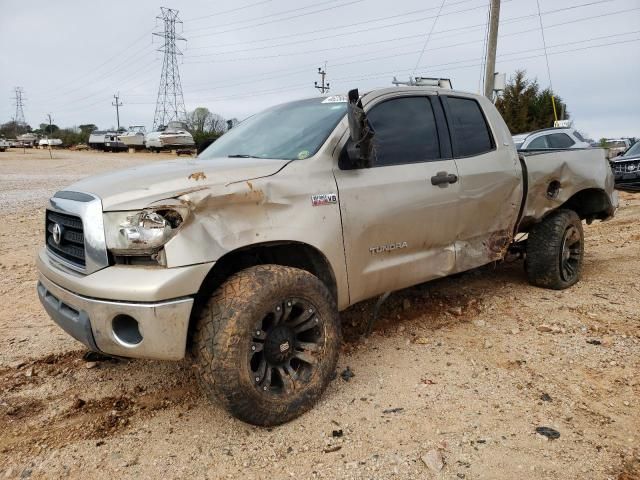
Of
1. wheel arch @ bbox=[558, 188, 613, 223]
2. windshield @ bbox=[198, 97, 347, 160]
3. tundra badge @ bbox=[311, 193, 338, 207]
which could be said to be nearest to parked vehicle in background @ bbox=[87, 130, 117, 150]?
windshield @ bbox=[198, 97, 347, 160]

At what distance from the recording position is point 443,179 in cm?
367

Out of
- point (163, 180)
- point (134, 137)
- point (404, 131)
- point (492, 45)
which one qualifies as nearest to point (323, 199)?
point (163, 180)

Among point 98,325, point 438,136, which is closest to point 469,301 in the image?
point 438,136

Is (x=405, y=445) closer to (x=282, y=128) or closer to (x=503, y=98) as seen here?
(x=282, y=128)

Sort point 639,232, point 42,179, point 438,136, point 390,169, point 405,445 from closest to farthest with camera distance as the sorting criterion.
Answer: point 405,445
point 390,169
point 438,136
point 639,232
point 42,179

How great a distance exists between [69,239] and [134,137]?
115 feet

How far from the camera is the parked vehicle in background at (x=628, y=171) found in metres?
12.2

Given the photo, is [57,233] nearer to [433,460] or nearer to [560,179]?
[433,460]

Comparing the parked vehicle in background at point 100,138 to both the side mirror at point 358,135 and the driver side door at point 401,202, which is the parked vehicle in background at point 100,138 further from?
the side mirror at point 358,135

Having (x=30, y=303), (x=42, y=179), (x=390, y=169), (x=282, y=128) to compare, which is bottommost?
(x=30, y=303)

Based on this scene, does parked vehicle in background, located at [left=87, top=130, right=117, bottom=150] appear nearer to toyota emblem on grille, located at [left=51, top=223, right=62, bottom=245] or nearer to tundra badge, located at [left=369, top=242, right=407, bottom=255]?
toyota emblem on grille, located at [left=51, top=223, right=62, bottom=245]

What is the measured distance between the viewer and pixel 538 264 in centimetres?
489

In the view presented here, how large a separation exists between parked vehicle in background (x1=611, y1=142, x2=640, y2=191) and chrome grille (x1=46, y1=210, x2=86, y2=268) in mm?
12730

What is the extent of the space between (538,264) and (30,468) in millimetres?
4350
